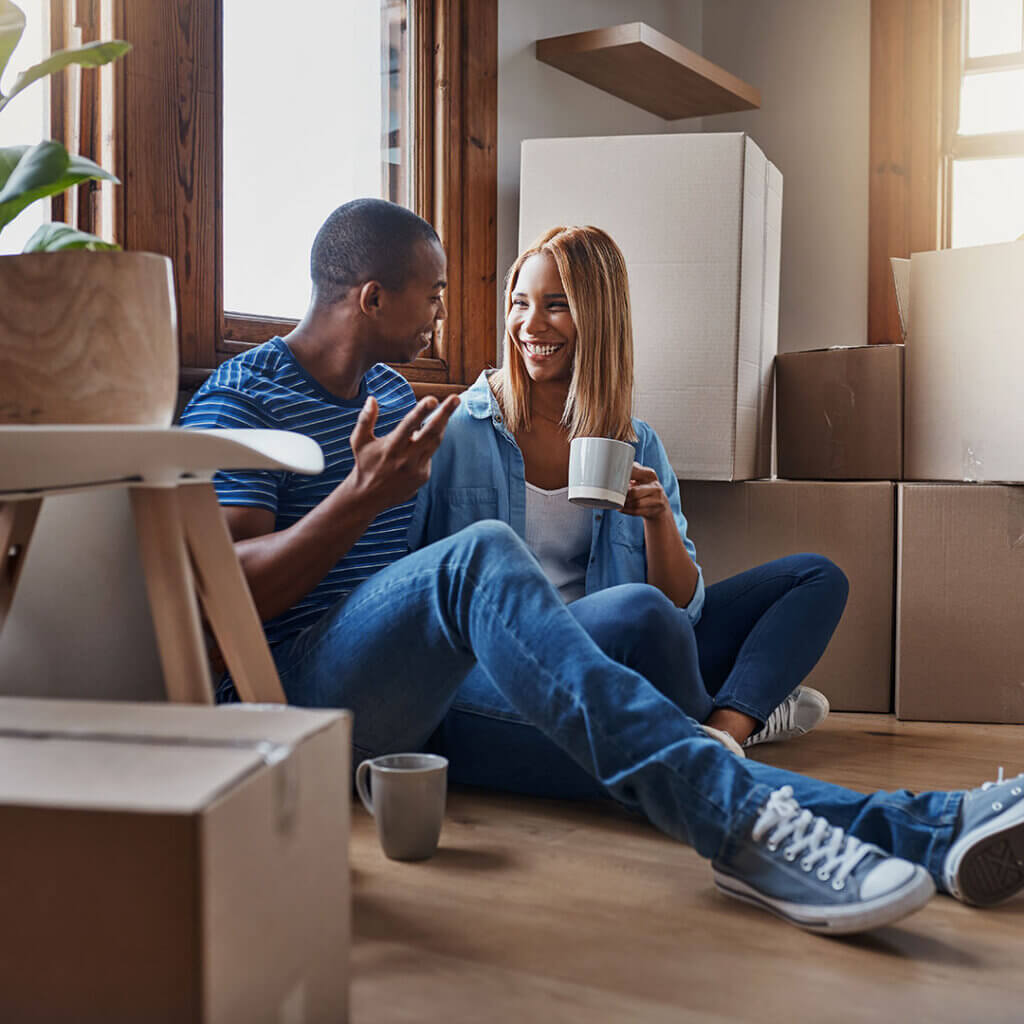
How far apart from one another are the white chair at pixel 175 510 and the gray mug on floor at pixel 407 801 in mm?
275

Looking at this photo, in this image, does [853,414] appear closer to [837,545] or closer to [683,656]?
[837,545]

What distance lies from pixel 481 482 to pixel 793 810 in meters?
0.70

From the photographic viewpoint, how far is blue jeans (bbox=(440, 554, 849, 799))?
136cm

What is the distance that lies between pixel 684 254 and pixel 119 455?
1318 millimetres

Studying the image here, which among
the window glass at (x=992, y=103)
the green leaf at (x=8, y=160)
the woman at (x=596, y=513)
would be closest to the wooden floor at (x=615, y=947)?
the woman at (x=596, y=513)

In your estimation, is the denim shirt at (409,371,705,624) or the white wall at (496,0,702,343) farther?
the white wall at (496,0,702,343)

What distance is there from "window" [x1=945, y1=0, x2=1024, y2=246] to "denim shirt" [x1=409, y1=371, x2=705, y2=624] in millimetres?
1378

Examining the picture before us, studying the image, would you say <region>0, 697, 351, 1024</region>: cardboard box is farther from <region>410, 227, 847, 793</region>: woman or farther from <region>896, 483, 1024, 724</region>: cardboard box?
<region>896, 483, 1024, 724</region>: cardboard box

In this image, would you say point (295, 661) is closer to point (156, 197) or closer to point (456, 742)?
point (456, 742)

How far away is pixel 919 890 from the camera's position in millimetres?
938

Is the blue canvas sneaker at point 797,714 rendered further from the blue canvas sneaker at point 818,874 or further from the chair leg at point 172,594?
the chair leg at point 172,594

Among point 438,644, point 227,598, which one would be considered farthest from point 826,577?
point 227,598

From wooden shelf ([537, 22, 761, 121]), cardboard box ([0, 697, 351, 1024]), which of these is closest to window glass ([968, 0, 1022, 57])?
wooden shelf ([537, 22, 761, 121])

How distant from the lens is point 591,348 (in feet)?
5.30
